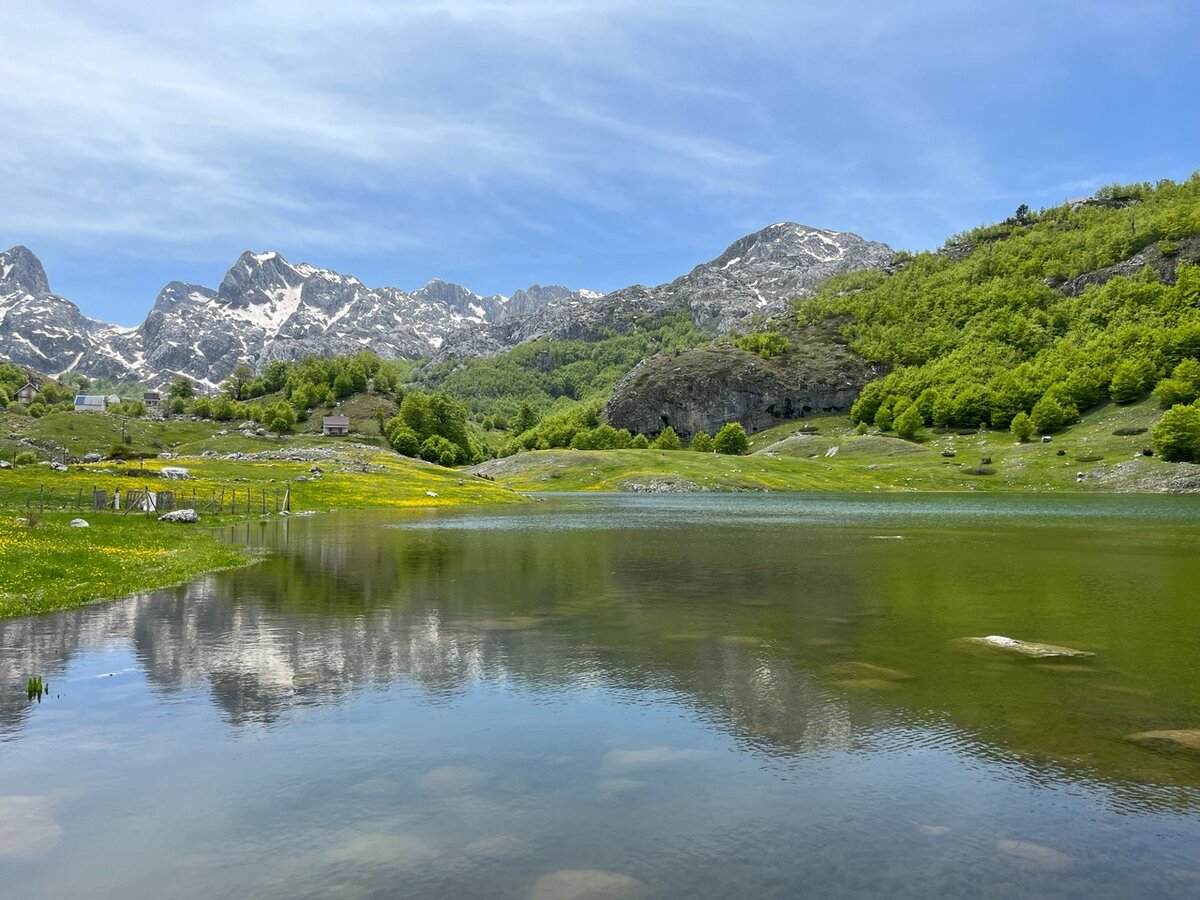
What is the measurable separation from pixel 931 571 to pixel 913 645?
2149cm

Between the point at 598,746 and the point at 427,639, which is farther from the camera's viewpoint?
the point at 427,639

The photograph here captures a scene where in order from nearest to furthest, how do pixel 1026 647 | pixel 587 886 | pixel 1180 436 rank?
pixel 587 886 < pixel 1026 647 < pixel 1180 436

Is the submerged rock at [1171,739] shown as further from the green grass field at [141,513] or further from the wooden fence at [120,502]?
the wooden fence at [120,502]

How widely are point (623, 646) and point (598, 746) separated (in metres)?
9.44

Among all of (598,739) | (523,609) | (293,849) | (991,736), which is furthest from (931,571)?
(293,849)

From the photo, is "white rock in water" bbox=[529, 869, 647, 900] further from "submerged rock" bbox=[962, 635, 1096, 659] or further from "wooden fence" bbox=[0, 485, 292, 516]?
"wooden fence" bbox=[0, 485, 292, 516]

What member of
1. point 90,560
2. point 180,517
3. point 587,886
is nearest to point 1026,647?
point 587,886

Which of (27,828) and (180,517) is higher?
(180,517)

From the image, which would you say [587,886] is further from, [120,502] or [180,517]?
[120,502]

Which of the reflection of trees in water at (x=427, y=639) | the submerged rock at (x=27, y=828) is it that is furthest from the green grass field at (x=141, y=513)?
the submerged rock at (x=27, y=828)

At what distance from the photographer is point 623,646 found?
998 inches

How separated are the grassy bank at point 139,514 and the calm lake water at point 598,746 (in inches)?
142

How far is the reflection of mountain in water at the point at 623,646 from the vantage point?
17344mm

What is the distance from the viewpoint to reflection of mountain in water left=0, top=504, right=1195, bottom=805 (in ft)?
56.9
